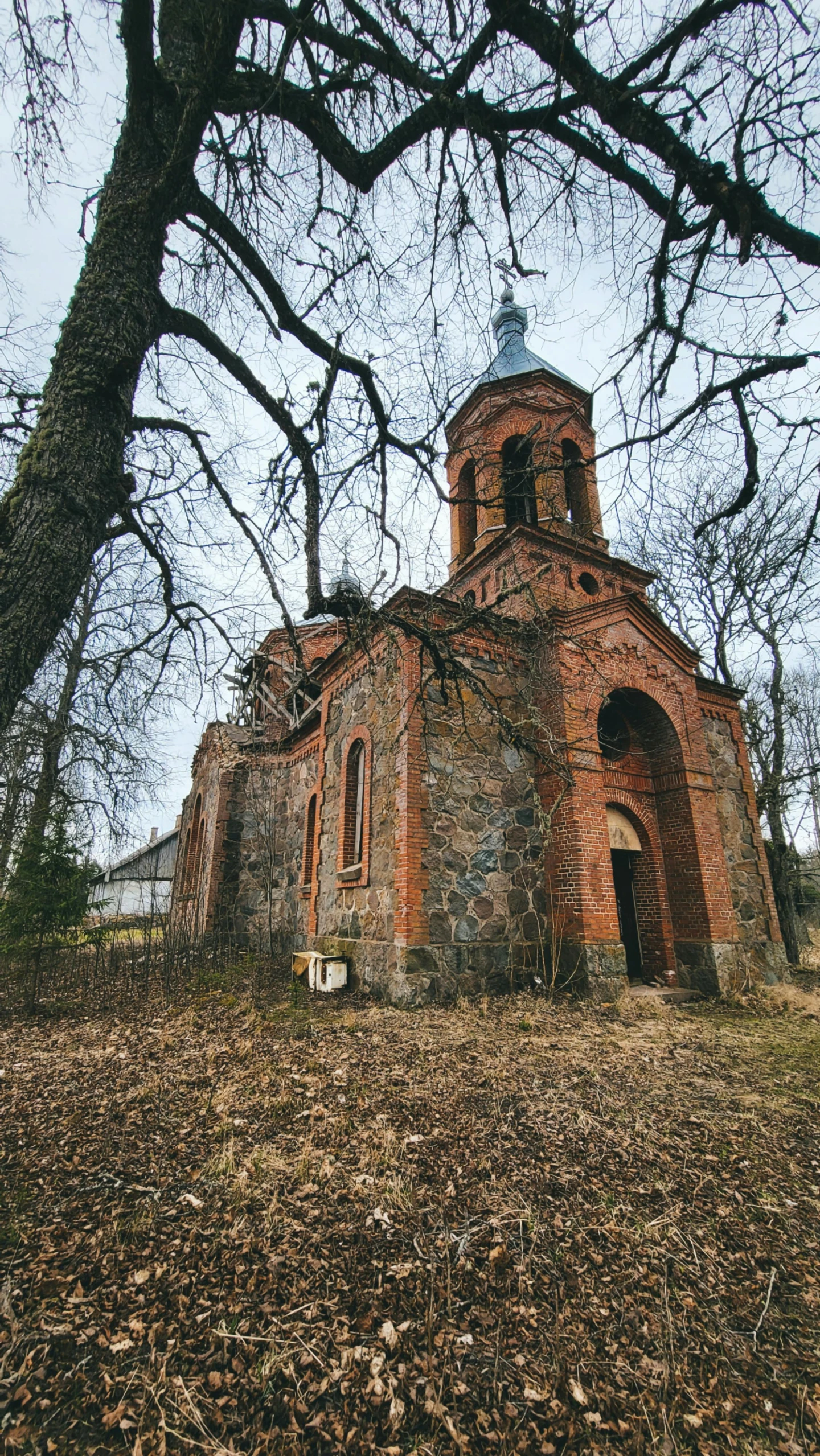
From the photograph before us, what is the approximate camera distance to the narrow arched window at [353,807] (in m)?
9.81

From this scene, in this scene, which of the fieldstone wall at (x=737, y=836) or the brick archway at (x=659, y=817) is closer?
the brick archway at (x=659, y=817)

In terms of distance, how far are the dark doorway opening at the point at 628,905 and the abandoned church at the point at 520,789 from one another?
0.04 meters

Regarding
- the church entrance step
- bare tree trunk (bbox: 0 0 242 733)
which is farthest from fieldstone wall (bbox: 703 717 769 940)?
bare tree trunk (bbox: 0 0 242 733)

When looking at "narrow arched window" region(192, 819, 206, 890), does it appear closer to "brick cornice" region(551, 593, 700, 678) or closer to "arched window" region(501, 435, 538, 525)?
"brick cornice" region(551, 593, 700, 678)

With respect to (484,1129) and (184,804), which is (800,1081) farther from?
(184,804)

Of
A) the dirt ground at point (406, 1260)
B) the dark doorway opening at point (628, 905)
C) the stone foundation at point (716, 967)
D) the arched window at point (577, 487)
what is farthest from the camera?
the arched window at point (577, 487)

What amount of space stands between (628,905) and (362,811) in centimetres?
510

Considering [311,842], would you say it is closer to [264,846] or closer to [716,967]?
[264,846]

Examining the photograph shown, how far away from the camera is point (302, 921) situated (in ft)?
39.8

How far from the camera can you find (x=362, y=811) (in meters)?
9.36

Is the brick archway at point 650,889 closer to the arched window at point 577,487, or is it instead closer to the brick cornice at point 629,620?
the brick cornice at point 629,620

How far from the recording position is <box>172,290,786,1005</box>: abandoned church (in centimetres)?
793

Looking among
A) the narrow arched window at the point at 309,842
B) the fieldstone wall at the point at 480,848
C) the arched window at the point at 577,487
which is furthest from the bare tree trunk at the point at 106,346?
the arched window at the point at 577,487

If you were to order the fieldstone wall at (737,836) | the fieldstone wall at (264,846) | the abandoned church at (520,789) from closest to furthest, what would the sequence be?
the abandoned church at (520,789), the fieldstone wall at (737,836), the fieldstone wall at (264,846)
